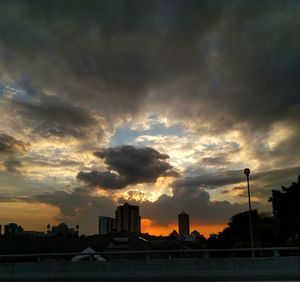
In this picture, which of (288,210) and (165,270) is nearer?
(165,270)

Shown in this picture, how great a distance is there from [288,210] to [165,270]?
1931 inches

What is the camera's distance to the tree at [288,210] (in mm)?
60972

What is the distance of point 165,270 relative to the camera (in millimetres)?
18000

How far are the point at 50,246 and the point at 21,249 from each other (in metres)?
6.32

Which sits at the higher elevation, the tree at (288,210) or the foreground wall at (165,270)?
the tree at (288,210)

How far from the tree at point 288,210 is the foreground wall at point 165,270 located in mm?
45284

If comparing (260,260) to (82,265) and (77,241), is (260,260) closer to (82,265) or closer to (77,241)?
(82,265)

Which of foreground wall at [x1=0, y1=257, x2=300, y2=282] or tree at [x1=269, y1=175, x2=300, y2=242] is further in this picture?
tree at [x1=269, y1=175, x2=300, y2=242]

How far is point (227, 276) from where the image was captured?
57.8 ft

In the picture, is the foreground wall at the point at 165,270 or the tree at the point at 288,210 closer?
the foreground wall at the point at 165,270

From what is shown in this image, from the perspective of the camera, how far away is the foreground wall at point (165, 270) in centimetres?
1744

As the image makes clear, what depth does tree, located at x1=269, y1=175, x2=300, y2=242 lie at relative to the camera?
60972 millimetres

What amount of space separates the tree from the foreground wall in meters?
45.3

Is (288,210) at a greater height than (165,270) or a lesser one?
greater
